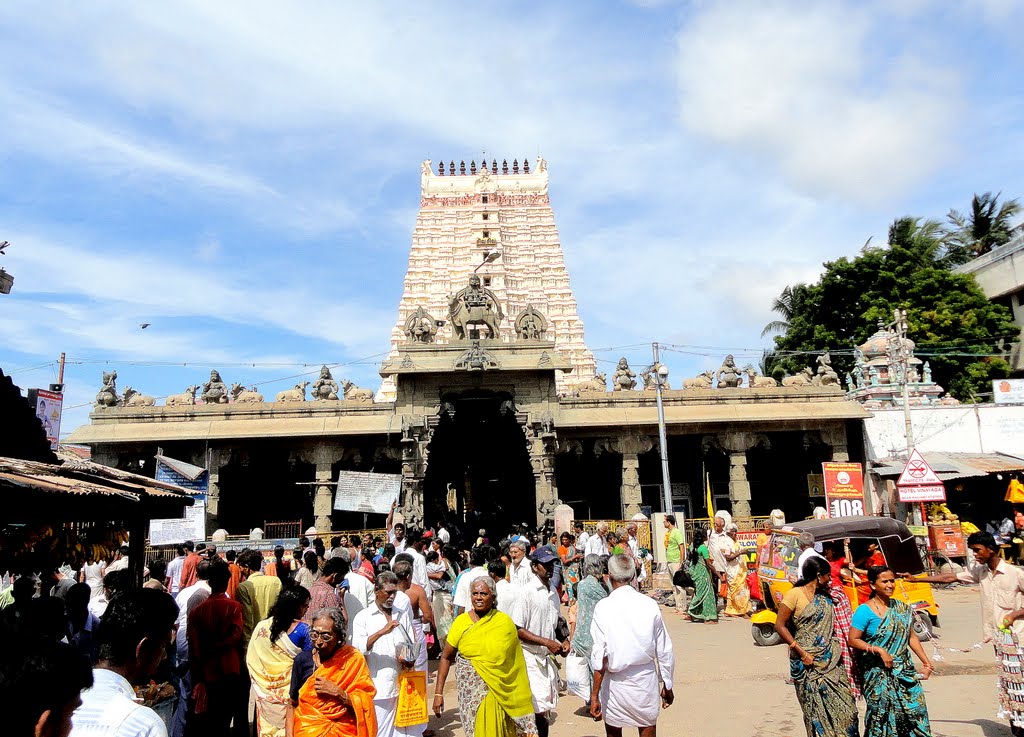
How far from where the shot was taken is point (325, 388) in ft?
73.5

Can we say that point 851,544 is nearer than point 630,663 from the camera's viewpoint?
No

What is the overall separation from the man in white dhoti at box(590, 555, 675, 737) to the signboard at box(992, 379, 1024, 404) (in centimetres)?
2297

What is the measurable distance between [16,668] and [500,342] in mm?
18336

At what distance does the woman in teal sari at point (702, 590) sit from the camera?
12.5 metres

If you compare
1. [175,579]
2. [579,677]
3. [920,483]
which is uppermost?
[920,483]

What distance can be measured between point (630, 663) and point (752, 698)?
341 cm

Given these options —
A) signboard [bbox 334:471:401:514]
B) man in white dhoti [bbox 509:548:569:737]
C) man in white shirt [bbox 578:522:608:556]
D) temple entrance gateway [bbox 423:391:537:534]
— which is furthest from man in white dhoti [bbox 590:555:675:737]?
temple entrance gateway [bbox 423:391:537:534]

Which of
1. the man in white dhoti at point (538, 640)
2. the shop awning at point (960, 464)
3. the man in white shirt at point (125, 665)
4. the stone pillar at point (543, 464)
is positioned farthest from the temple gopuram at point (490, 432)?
the man in white shirt at point (125, 665)

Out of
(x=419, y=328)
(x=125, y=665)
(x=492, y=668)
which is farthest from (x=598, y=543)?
(x=125, y=665)

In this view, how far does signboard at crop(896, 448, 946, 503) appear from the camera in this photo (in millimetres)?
14169

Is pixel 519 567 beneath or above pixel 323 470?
beneath

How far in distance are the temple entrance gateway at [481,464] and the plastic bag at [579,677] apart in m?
13.5

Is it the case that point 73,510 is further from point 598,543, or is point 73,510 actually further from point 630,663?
point 598,543

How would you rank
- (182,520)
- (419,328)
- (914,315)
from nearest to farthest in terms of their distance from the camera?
(182,520), (419,328), (914,315)
